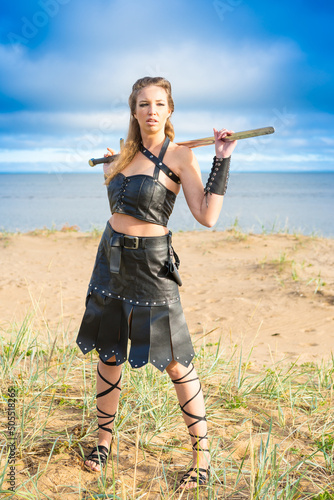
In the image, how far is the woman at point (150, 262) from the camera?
7.72 feet

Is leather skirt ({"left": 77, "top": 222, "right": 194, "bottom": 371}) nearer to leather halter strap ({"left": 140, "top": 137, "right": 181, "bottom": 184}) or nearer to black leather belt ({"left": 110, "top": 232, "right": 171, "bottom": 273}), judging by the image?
black leather belt ({"left": 110, "top": 232, "right": 171, "bottom": 273})

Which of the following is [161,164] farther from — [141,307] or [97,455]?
[97,455]

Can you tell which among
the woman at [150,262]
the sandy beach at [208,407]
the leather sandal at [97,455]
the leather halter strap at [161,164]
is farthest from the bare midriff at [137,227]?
the leather sandal at [97,455]

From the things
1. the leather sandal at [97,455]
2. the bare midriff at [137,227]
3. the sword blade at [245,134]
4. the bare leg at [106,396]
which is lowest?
the leather sandal at [97,455]

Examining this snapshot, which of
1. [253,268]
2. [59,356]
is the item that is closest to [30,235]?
[253,268]

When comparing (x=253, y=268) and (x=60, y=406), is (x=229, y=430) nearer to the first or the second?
(x=60, y=406)

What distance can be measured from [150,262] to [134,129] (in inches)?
31.2

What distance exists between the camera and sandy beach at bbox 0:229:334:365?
5.16 meters

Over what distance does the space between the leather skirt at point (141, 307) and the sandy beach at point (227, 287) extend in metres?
1.04

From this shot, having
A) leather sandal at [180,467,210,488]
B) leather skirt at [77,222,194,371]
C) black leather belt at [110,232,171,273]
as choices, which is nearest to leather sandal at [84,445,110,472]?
leather sandal at [180,467,210,488]

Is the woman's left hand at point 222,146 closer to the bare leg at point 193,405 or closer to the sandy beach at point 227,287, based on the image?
the bare leg at point 193,405

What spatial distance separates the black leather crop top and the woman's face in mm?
115

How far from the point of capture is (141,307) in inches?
93.3

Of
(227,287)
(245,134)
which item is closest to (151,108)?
(245,134)
